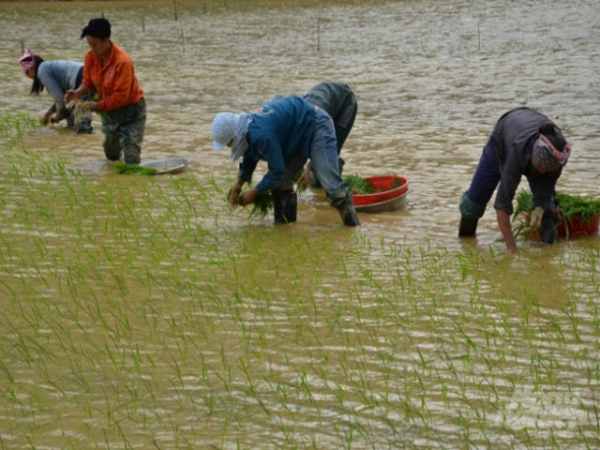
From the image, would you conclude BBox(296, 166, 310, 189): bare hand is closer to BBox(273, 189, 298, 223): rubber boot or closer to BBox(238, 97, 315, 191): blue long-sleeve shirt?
BBox(273, 189, 298, 223): rubber boot

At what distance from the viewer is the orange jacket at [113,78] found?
8812mm

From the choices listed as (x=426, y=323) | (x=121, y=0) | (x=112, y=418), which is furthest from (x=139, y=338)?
(x=121, y=0)

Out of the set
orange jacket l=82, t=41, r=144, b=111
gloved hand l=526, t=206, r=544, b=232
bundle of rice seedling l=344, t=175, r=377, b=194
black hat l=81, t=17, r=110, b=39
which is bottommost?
bundle of rice seedling l=344, t=175, r=377, b=194

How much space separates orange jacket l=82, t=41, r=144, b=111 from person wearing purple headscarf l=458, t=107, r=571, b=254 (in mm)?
3418

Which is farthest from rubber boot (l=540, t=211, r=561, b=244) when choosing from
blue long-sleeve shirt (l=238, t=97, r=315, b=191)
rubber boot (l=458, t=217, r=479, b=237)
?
blue long-sleeve shirt (l=238, t=97, r=315, b=191)

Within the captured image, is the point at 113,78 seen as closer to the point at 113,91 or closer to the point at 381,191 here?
the point at 113,91

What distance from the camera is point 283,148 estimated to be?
7102mm

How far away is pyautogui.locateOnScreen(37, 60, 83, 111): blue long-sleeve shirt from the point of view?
34.2ft

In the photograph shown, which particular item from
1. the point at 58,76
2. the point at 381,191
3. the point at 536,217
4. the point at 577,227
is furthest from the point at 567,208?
the point at 58,76

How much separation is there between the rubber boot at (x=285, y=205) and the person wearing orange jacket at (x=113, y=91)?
2176 mm

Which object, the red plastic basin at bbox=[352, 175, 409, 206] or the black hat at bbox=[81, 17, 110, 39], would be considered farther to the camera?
the black hat at bbox=[81, 17, 110, 39]

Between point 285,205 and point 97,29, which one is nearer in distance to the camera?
point 285,205

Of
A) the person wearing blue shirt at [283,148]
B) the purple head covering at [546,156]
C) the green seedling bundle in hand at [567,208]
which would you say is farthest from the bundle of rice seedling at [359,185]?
the purple head covering at [546,156]

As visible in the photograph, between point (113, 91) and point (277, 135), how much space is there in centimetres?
247
